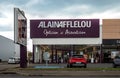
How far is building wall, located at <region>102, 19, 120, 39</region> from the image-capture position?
59750 millimetres

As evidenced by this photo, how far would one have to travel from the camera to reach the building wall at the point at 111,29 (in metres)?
59.8

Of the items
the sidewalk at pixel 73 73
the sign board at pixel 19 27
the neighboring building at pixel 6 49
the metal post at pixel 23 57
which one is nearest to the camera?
the sidewalk at pixel 73 73

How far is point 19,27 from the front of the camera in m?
35.8

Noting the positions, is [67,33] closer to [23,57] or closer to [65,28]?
[65,28]

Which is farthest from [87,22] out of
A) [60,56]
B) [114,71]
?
[114,71]

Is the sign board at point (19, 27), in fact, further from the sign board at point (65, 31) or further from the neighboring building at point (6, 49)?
the neighboring building at point (6, 49)

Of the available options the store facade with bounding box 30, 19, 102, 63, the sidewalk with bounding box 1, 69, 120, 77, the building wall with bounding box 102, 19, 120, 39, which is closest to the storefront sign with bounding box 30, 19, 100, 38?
the store facade with bounding box 30, 19, 102, 63

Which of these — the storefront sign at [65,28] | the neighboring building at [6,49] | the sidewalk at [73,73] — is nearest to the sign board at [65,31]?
the storefront sign at [65,28]

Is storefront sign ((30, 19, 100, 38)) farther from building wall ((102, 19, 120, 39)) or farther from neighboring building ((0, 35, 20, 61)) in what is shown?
neighboring building ((0, 35, 20, 61))

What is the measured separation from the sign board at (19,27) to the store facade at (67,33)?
2089 centimetres

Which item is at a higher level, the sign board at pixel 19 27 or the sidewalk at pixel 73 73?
the sign board at pixel 19 27

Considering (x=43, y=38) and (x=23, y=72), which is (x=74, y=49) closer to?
(x=43, y=38)

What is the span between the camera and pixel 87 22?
197 ft

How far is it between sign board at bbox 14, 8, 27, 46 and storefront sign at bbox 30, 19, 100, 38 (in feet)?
68.4
